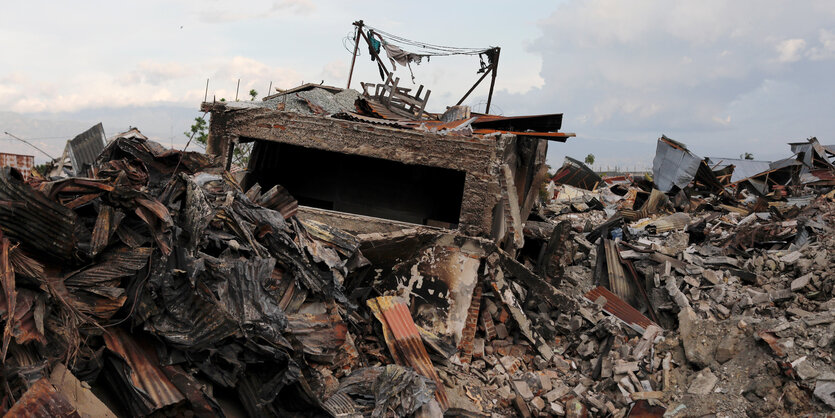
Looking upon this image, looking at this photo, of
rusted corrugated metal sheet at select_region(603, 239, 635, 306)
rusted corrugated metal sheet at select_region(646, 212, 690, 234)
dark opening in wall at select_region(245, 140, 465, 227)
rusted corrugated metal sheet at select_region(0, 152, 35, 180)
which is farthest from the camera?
rusted corrugated metal sheet at select_region(646, 212, 690, 234)

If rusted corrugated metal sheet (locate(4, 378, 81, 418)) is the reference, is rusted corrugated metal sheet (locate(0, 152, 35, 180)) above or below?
above

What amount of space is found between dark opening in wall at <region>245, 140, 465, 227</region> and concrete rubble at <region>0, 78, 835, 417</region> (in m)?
0.04

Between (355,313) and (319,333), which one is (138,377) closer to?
(319,333)

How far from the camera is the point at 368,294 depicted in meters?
6.95

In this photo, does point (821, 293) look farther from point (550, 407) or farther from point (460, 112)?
point (460, 112)

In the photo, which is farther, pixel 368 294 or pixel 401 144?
pixel 401 144

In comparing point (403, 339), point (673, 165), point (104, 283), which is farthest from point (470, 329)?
point (673, 165)

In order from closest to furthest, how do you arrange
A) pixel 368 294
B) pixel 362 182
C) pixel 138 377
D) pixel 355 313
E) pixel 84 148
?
pixel 138 377
pixel 355 313
pixel 84 148
pixel 368 294
pixel 362 182

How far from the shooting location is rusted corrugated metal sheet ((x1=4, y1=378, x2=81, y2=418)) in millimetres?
2951

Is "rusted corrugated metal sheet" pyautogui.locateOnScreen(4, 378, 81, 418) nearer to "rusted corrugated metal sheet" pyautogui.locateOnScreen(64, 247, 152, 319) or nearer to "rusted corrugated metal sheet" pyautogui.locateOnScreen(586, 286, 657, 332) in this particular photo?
"rusted corrugated metal sheet" pyautogui.locateOnScreen(64, 247, 152, 319)

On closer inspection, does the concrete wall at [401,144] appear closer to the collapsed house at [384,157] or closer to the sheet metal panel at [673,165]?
the collapsed house at [384,157]

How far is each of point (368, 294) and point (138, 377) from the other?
3.42 meters

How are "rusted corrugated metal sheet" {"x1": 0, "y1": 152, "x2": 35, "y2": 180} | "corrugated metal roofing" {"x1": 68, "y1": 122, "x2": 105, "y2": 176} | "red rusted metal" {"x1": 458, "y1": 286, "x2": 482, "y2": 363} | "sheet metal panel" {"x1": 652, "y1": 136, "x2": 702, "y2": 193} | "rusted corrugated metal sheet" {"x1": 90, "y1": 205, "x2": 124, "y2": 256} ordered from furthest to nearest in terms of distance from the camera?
"sheet metal panel" {"x1": 652, "y1": 136, "x2": 702, "y2": 193} < "red rusted metal" {"x1": 458, "y1": 286, "x2": 482, "y2": 363} < "corrugated metal roofing" {"x1": 68, "y1": 122, "x2": 105, "y2": 176} < "rusted corrugated metal sheet" {"x1": 0, "y1": 152, "x2": 35, "y2": 180} < "rusted corrugated metal sheet" {"x1": 90, "y1": 205, "x2": 124, "y2": 256}

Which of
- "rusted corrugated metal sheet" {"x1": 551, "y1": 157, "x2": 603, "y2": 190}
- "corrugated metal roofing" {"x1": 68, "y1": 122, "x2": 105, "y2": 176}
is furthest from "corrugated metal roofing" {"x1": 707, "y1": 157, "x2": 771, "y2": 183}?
"corrugated metal roofing" {"x1": 68, "y1": 122, "x2": 105, "y2": 176}
